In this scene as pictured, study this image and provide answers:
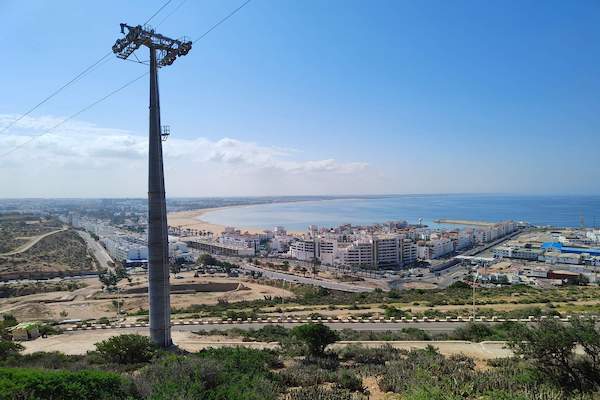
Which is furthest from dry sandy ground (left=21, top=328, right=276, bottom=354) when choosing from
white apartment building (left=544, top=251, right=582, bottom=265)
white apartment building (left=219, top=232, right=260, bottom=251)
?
white apartment building (left=219, top=232, right=260, bottom=251)

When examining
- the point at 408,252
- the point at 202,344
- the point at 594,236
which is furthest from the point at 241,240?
the point at 594,236

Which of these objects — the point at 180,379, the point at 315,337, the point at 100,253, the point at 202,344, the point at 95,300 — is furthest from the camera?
the point at 100,253

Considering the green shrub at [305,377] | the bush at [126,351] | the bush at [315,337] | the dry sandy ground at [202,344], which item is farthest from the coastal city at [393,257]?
the green shrub at [305,377]

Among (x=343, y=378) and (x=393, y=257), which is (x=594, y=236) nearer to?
(x=393, y=257)

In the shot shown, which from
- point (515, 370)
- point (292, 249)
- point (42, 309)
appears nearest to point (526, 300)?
point (515, 370)

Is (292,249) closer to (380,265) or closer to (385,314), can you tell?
(380,265)

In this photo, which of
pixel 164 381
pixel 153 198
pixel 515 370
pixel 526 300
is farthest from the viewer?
pixel 526 300

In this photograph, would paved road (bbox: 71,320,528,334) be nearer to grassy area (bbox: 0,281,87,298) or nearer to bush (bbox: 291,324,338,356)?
bush (bbox: 291,324,338,356)
